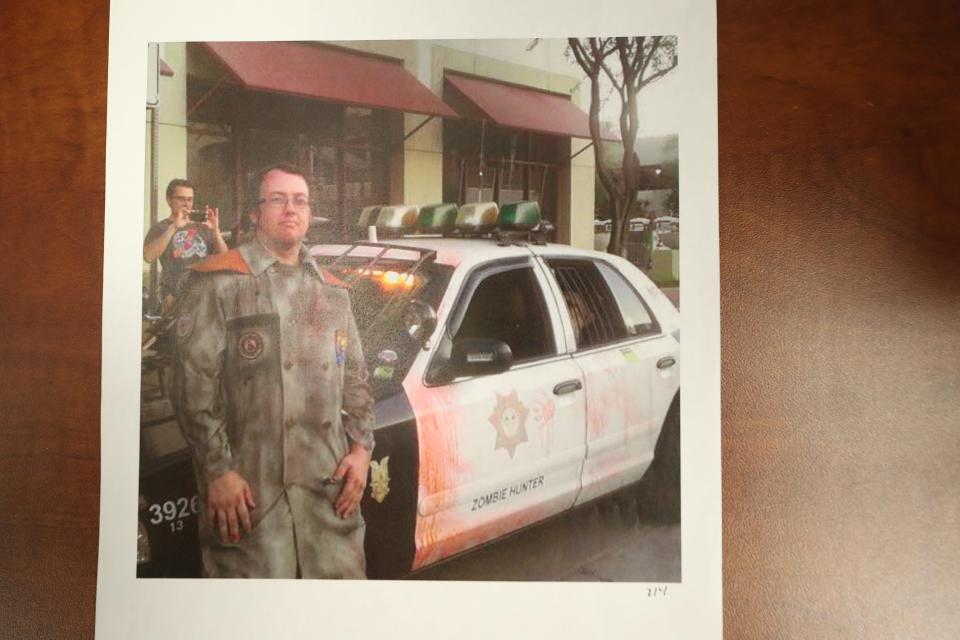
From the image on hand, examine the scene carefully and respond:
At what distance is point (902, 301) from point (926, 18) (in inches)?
9.4

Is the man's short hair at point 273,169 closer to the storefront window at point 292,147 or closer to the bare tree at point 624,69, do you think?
the storefront window at point 292,147

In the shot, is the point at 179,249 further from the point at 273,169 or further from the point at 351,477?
the point at 351,477

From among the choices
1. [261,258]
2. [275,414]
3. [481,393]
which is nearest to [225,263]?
[261,258]

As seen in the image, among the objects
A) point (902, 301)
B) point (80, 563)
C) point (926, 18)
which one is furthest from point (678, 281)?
point (80, 563)

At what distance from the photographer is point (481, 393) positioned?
1.92ft

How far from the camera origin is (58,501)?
61 cm

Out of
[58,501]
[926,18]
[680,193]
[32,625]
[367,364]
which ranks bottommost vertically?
[32,625]

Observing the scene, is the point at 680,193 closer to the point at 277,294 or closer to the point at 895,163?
the point at 895,163

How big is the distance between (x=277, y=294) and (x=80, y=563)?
284 millimetres

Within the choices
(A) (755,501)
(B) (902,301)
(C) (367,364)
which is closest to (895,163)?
(B) (902,301)

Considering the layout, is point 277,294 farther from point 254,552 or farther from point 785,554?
point 785,554

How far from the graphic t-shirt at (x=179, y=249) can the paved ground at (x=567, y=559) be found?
0.32 meters

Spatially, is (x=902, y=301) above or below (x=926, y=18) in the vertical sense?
below

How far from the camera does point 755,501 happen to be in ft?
1.92
